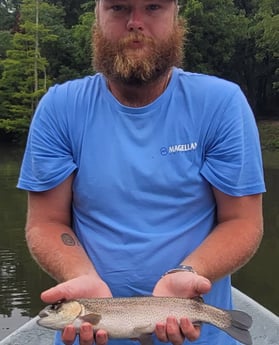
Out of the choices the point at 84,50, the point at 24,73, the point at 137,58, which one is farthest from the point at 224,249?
the point at 84,50

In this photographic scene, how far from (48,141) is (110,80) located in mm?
333

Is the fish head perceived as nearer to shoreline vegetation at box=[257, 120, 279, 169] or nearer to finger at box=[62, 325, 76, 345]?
finger at box=[62, 325, 76, 345]

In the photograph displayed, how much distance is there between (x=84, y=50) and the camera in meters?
43.4

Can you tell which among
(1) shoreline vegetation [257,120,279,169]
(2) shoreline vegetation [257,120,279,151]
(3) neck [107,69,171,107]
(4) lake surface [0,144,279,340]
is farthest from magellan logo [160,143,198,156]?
(2) shoreline vegetation [257,120,279,151]

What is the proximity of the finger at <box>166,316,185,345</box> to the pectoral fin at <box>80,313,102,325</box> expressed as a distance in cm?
24

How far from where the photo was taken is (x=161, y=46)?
265 cm

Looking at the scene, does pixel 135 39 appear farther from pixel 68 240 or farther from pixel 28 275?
pixel 28 275

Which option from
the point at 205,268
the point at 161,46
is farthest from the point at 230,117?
the point at 205,268

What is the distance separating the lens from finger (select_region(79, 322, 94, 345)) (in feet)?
7.75

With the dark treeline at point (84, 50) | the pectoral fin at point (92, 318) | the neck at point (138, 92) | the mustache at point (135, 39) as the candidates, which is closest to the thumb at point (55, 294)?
the pectoral fin at point (92, 318)

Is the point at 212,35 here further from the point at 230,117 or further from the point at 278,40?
the point at 230,117

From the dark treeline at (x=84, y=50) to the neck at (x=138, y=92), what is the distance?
1427 inches

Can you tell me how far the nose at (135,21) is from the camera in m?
2.60

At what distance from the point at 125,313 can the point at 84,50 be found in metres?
41.9
